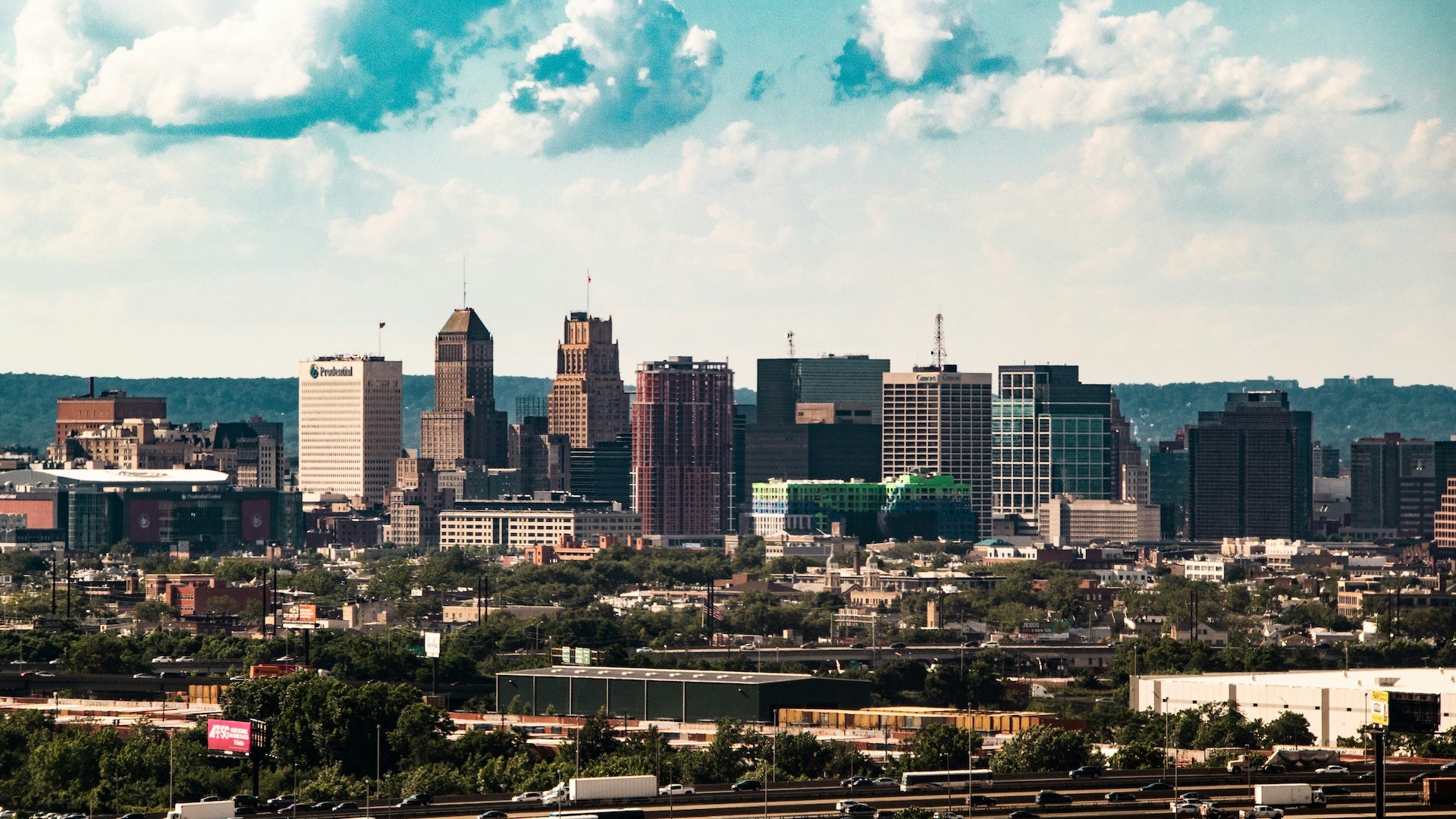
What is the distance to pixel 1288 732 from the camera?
456 feet

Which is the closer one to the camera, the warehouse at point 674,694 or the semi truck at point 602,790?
the semi truck at point 602,790

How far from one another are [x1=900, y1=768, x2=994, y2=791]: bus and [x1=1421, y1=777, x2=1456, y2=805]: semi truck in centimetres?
1445

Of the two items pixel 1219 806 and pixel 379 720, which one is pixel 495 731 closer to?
pixel 379 720

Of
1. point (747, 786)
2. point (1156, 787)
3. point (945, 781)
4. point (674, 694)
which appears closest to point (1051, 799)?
point (1156, 787)

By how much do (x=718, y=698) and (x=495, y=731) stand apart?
2052 cm

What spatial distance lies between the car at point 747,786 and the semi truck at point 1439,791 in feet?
74.7

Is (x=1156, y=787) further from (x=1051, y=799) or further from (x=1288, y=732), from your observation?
(x=1288, y=732)

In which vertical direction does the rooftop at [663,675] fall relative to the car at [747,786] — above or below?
below

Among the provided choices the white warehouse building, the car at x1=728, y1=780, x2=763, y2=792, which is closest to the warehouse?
the white warehouse building

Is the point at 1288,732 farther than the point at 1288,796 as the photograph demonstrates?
Yes

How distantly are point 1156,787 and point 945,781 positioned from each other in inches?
306

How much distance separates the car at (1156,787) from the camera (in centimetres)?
9806

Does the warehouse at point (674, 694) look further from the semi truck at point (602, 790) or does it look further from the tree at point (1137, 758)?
the semi truck at point (602, 790)

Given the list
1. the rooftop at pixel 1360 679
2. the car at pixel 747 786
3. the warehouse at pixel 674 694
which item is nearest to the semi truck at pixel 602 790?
the car at pixel 747 786
